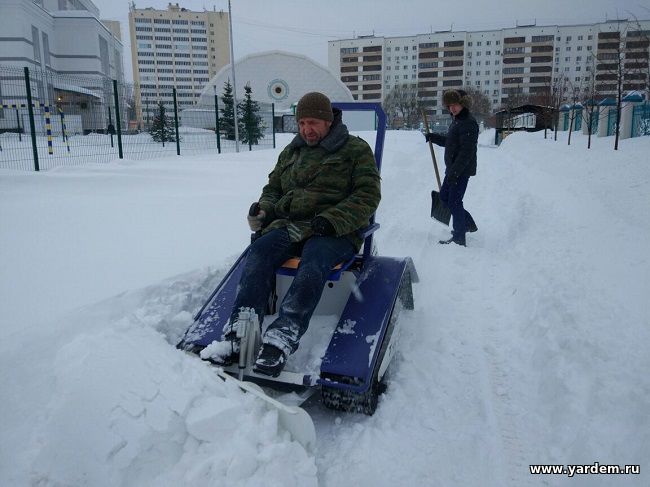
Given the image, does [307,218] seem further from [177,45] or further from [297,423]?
[177,45]

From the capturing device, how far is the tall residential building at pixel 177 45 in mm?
105625

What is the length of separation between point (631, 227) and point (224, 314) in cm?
461

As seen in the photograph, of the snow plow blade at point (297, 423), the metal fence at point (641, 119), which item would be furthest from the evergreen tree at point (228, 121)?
the snow plow blade at point (297, 423)

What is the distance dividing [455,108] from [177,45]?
115637 millimetres

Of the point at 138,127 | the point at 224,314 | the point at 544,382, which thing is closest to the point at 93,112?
the point at 138,127

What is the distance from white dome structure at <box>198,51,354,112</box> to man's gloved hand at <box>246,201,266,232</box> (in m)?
56.0

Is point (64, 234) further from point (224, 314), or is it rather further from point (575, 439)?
point (575, 439)

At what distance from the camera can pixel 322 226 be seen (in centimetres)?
269

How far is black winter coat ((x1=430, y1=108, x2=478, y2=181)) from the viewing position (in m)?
5.32

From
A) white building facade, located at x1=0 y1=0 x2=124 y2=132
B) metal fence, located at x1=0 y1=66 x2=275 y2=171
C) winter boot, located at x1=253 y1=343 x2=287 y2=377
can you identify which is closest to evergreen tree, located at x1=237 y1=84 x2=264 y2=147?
metal fence, located at x1=0 y1=66 x2=275 y2=171

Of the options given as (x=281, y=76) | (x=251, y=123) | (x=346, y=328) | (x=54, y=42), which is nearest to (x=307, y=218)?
(x=346, y=328)

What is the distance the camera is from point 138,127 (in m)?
22.9

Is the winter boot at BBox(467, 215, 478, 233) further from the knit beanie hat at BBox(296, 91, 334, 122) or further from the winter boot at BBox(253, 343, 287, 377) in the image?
the winter boot at BBox(253, 343, 287, 377)

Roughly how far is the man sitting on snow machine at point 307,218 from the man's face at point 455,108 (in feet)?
8.25
